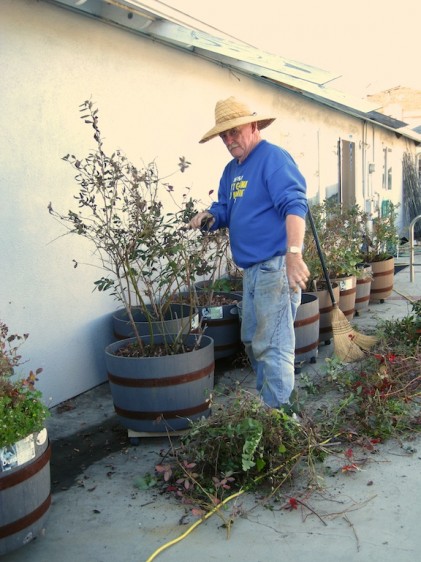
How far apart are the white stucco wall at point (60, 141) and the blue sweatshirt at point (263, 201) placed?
4.69ft

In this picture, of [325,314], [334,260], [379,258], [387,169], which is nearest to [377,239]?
[379,258]

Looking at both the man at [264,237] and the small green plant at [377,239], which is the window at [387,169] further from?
the man at [264,237]

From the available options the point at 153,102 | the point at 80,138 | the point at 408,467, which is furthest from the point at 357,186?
the point at 408,467

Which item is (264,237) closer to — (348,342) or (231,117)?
(231,117)

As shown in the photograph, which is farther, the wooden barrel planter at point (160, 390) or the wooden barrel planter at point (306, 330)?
the wooden barrel planter at point (306, 330)

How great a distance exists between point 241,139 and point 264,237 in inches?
24.2

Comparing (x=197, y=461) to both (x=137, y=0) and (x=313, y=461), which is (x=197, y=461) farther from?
(x=137, y=0)

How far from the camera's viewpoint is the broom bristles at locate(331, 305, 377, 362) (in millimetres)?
5082

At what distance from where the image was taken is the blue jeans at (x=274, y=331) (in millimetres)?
3512

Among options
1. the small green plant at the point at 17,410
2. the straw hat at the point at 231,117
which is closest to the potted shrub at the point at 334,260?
the straw hat at the point at 231,117

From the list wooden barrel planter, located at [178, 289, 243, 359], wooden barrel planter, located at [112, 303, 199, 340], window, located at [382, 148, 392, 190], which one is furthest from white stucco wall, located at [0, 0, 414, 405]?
window, located at [382, 148, 392, 190]

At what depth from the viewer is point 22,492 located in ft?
7.94

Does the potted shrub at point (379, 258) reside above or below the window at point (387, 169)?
below

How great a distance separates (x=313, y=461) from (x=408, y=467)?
1.73 feet
